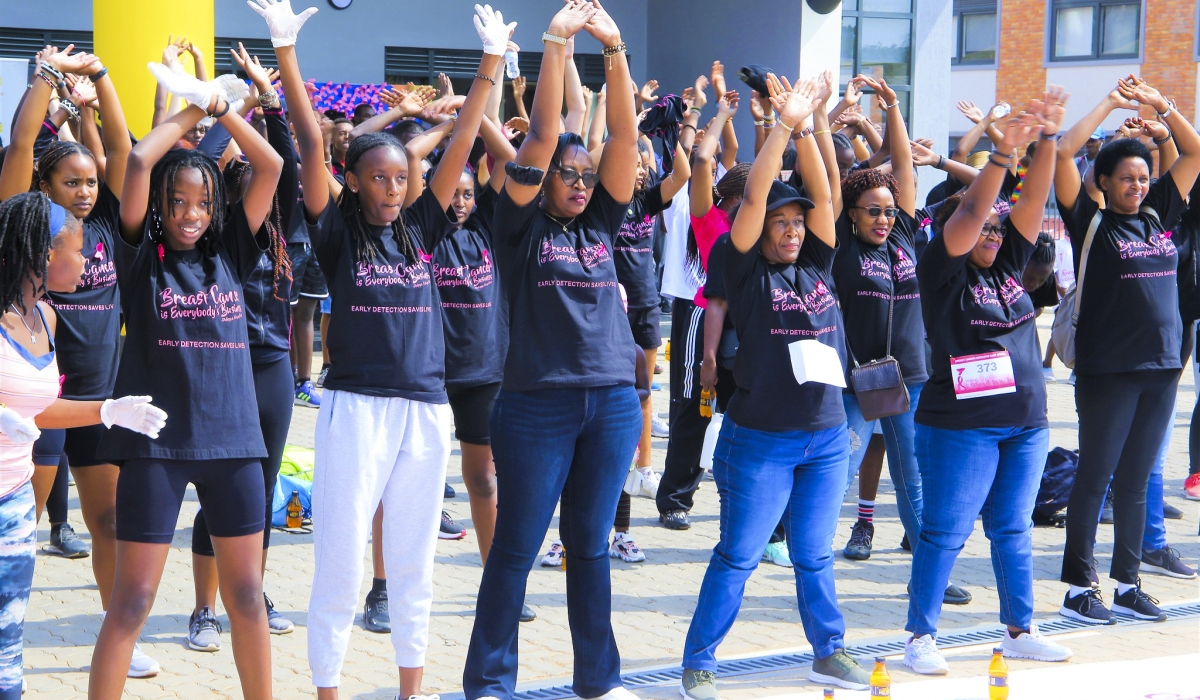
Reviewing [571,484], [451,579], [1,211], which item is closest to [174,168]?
[1,211]

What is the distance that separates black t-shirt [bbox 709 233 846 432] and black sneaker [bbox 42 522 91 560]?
3.59 meters

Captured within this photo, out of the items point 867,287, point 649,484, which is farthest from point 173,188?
point 649,484

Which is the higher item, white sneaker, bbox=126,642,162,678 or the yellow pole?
the yellow pole

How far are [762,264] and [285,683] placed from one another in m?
2.40

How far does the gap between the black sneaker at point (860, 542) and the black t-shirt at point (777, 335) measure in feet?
7.00

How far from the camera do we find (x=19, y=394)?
3545 millimetres

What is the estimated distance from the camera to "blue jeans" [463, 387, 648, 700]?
169 inches

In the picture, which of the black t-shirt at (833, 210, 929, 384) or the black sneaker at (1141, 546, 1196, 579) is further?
the black sneaker at (1141, 546, 1196, 579)

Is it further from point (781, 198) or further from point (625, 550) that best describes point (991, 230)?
point (625, 550)

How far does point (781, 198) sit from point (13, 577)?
3.02m

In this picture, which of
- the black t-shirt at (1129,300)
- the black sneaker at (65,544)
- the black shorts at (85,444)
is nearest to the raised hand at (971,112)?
the black t-shirt at (1129,300)

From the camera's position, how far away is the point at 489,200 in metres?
5.57

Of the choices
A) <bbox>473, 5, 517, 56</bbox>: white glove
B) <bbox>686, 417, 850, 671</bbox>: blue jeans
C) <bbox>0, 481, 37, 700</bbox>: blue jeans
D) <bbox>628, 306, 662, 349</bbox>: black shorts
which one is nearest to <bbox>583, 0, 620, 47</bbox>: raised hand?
<bbox>473, 5, 517, 56</bbox>: white glove

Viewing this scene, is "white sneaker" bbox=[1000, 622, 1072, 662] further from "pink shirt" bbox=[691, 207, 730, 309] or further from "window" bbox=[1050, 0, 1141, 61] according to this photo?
"window" bbox=[1050, 0, 1141, 61]
